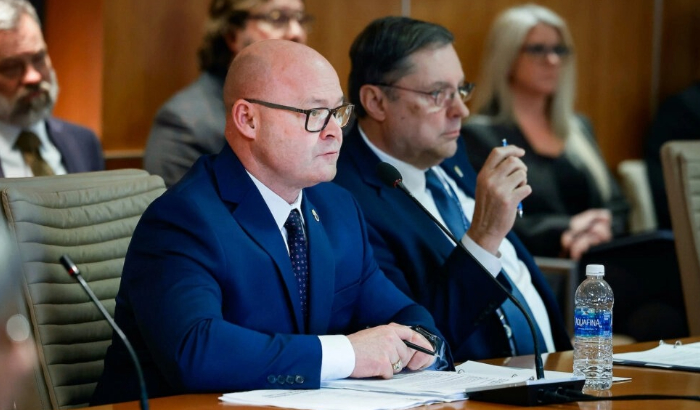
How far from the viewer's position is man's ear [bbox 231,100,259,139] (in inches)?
86.9

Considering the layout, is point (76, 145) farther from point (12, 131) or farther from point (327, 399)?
point (327, 399)

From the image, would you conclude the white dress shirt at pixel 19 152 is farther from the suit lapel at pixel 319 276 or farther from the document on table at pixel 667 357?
the document on table at pixel 667 357

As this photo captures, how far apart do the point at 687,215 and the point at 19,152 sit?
2.22 metres

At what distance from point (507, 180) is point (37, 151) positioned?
6.17 ft

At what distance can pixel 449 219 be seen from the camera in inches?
113

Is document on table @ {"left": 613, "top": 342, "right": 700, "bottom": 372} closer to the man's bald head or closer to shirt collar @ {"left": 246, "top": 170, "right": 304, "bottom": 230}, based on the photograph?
shirt collar @ {"left": 246, "top": 170, "right": 304, "bottom": 230}

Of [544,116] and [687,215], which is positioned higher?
[544,116]

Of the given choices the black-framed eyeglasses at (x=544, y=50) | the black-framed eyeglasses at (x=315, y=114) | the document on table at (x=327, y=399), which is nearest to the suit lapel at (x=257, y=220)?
the black-framed eyeglasses at (x=315, y=114)

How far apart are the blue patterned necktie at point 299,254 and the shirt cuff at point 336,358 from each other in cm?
22

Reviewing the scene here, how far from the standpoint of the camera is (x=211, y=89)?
4008 millimetres

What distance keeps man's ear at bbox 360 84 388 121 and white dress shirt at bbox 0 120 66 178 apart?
129cm

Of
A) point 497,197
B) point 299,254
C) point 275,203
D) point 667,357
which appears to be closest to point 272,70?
point 275,203

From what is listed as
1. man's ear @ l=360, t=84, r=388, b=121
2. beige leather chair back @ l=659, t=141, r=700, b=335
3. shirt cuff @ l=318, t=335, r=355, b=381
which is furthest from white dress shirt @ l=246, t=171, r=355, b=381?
beige leather chair back @ l=659, t=141, r=700, b=335

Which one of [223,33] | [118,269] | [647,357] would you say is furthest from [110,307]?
[223,33]
